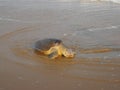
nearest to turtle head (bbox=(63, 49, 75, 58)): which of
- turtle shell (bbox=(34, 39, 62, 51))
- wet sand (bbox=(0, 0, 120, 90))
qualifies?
wet sand (bbox=(0, 0, 120, 90))

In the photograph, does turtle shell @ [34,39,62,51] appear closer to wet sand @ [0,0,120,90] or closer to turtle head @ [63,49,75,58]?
wet sand @ [0,0,120,90]

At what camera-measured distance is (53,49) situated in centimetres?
714

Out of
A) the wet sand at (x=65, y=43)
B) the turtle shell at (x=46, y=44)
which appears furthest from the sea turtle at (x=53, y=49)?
the wet sand at (x=65, y=43)

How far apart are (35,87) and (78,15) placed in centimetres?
729

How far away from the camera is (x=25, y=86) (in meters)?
5.35

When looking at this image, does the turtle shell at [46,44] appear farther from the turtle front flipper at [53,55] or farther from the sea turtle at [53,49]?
the turtle front flipper at [53,55]

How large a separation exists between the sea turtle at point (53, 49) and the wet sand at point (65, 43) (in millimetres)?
147

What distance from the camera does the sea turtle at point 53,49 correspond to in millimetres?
6910

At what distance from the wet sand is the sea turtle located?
15 centimetres

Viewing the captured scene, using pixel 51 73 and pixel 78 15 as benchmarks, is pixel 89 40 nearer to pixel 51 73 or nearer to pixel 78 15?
pixel 51 73

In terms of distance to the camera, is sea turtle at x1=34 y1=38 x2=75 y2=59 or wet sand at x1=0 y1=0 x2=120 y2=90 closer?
wet sand at x1=0 y1=0 x2=120 y2=90

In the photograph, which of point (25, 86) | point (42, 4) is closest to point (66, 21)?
point (42, 4)

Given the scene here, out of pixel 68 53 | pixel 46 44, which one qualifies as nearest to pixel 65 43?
pixel 46 44

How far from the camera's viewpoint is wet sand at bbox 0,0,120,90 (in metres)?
5.60
